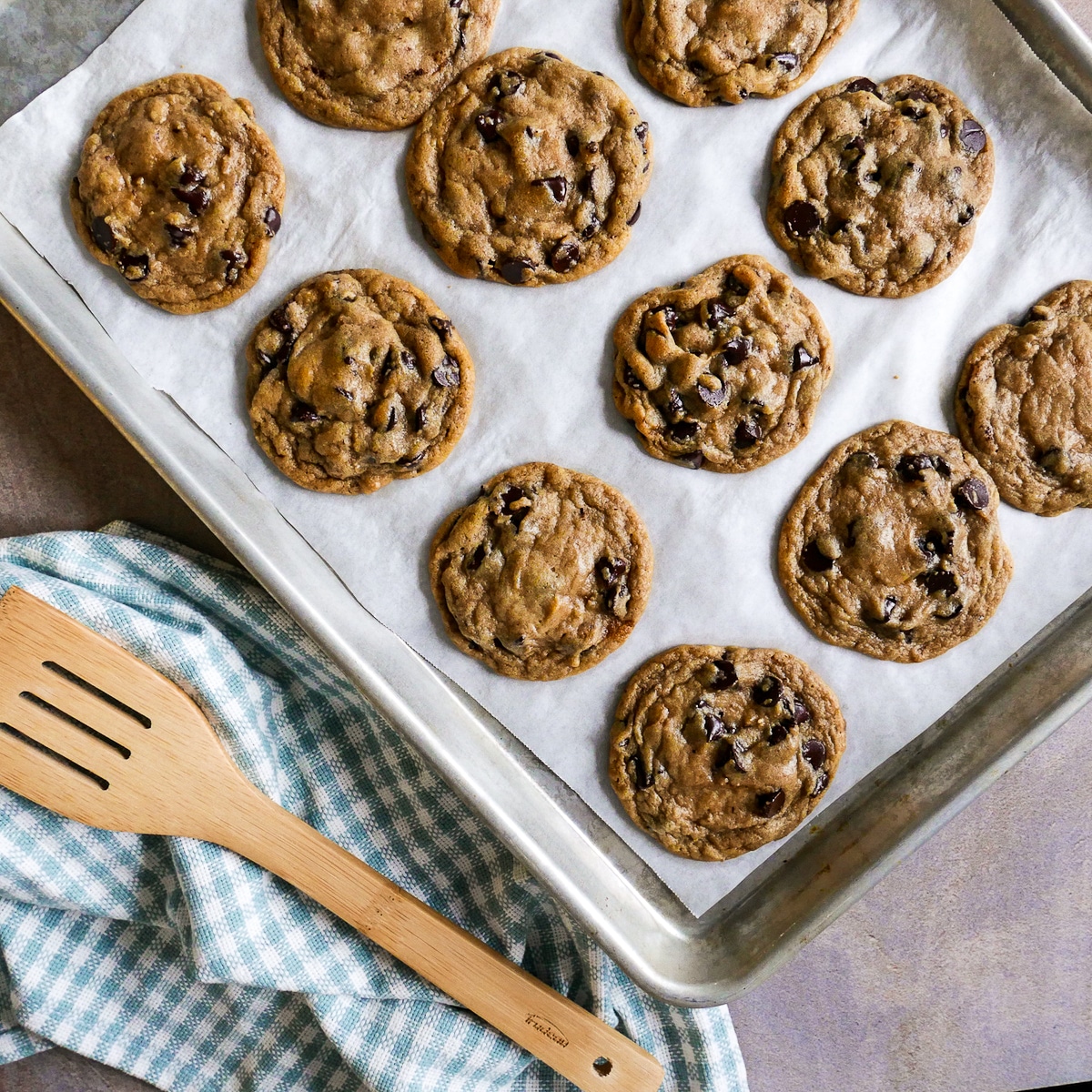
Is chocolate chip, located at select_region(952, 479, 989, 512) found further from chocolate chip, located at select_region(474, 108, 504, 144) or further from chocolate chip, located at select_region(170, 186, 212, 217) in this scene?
chocolate chip, located at select_region(170, 186, 212, 217)

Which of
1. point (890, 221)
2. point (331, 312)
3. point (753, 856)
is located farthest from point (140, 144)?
point (753, 856)

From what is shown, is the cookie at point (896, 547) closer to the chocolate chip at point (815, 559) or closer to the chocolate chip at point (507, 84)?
the chocolate chip at point (815, 559)

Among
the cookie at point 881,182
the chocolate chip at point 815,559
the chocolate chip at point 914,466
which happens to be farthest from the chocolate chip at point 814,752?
the cookie at point 881,182

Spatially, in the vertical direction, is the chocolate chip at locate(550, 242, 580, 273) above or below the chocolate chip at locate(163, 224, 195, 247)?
below

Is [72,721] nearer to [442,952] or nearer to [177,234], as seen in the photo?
[442,952]

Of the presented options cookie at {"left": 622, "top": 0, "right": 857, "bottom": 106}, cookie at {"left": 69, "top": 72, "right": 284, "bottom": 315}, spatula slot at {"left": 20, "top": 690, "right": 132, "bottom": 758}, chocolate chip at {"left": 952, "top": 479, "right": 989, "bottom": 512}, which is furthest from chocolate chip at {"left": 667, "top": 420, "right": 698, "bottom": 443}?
spatula slot at {"left": 20, "top": 690, "right": 132, "bottom": 758}

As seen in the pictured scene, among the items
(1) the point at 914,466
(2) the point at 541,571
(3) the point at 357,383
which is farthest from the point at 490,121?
(1) the point at 914,466

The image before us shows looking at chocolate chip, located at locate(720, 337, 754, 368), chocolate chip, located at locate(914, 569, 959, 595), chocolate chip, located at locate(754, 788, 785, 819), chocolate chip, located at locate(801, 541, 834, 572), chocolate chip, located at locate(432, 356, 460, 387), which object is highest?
chocolate chip, located at locate(432, 356, 460, 387)
